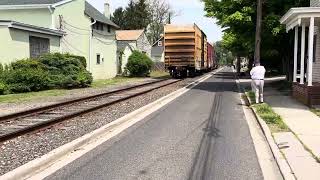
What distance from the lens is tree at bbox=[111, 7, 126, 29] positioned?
10388cm

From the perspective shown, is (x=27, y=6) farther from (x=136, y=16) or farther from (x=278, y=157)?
(x=136, y=16)

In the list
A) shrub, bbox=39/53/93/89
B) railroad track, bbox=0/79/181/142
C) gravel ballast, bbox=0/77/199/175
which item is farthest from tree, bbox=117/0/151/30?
gravel ballast, bbox=0/77/199/175

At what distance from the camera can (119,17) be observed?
104 meters

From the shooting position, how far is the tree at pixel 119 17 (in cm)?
10388

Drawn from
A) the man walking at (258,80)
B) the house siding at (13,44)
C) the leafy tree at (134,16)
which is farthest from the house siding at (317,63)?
the leafy tree at (134,16)

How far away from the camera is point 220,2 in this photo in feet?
93.6

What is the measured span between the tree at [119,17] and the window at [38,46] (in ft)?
234

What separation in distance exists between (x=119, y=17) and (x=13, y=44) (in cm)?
7728

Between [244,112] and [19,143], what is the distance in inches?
348

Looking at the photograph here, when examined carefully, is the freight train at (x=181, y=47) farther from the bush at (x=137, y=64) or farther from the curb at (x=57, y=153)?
the curb at (x=57, y=153)

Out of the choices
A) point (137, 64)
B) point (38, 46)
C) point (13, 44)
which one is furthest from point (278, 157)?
point (137, 64)

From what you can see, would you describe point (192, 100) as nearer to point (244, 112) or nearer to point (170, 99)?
point (170, 99)

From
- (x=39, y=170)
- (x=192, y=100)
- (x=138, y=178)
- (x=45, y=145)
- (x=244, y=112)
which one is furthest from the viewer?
(x=192, y=100)

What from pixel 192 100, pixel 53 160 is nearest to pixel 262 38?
pixel 192 100
